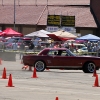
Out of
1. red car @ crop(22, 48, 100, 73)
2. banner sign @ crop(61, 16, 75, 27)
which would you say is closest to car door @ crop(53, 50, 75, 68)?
red car @ crop(22, 48, 100, 73)

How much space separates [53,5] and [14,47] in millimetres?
36064

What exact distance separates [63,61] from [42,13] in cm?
5073

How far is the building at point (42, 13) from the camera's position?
76.5 metres

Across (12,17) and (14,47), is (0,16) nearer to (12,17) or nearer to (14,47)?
(12,17)

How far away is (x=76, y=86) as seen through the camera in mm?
20000

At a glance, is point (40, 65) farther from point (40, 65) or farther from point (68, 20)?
point (68, 20)

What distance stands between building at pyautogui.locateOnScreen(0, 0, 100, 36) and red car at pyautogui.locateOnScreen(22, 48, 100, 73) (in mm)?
46471

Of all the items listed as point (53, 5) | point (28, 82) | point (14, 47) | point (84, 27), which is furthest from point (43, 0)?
point (28, 82)

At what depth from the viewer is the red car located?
28.8 metres

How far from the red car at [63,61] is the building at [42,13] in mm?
46471

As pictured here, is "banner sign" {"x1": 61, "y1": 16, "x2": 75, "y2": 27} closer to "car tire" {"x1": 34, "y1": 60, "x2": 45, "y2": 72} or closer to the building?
the building

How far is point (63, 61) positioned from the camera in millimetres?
28859

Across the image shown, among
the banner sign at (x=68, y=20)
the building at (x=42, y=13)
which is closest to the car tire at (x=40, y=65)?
the banner sign at (x=68, y=20)

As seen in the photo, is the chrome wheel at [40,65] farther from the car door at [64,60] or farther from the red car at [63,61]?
the car door at [64,60]
